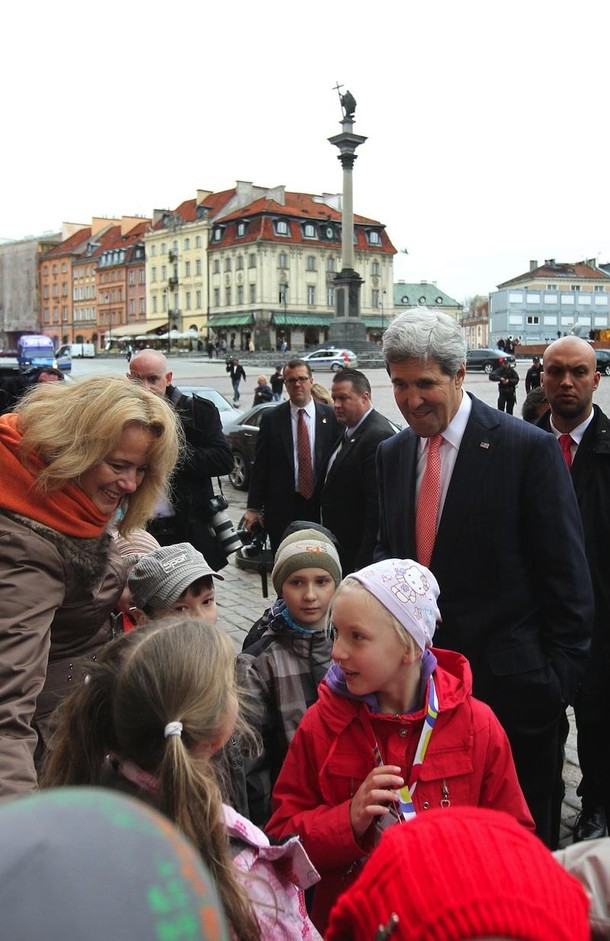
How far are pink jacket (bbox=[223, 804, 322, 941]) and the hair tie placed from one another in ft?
0.95

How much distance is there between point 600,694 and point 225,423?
39.7 feet

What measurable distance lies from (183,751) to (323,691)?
88 cm

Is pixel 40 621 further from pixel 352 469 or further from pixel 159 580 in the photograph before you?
pixel 352 469

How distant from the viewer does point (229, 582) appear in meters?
8.77

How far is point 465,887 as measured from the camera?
96 cm

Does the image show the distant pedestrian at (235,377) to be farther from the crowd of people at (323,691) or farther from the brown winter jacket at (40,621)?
the brown winter jacket at (40,621)

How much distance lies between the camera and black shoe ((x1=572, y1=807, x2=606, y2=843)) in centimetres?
373

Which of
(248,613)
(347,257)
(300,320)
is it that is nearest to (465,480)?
(248,613)

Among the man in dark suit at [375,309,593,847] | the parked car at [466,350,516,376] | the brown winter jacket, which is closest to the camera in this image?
the brown winter jacket

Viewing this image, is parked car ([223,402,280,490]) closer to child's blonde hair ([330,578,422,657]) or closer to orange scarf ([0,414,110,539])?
child's blonde hair ([330,578,422,657])

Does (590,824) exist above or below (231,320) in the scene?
below

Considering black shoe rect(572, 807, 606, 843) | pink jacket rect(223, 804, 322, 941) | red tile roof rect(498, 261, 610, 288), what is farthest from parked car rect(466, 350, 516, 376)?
red tile roof rect(498, 261, 610, 288)

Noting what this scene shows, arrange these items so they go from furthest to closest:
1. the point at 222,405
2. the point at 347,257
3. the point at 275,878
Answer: the point at 347,257, the point at 222,405, the point at 275,878

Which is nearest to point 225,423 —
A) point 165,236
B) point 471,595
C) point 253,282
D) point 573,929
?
point 471,595
